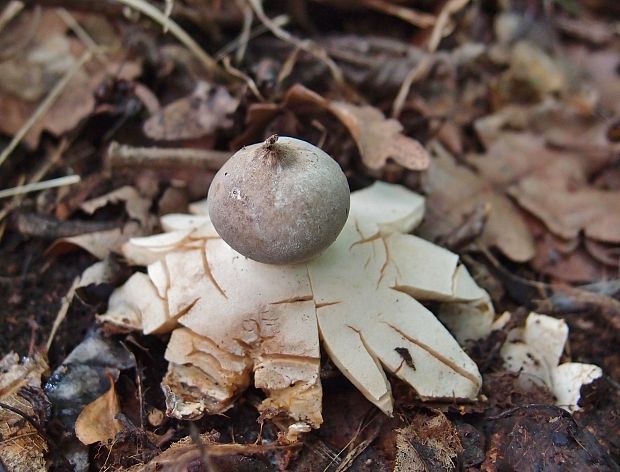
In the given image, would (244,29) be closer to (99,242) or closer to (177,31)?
(177,31)

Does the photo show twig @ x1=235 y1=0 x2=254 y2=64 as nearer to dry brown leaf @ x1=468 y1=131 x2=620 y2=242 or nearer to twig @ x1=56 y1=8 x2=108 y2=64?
twig @ x1=56 y1=8 x2=108 y2=64

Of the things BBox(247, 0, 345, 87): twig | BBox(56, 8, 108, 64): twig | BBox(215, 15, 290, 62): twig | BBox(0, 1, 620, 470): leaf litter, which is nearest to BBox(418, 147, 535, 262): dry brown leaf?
BBox(0, 1, 620, 470): leaf litter

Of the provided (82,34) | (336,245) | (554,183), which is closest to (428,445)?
(336,245)

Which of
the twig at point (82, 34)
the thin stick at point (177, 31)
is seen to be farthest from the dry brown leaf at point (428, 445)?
the twig at point (82, 34)

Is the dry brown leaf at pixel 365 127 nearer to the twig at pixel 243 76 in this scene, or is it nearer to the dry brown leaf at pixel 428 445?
the twig at pixel 243 76

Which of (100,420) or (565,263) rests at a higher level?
(100,420)
